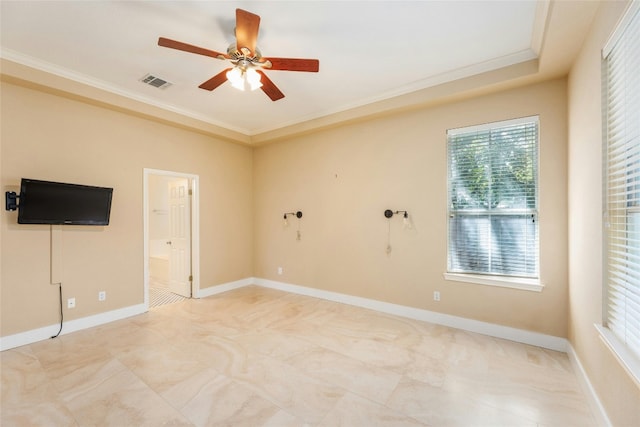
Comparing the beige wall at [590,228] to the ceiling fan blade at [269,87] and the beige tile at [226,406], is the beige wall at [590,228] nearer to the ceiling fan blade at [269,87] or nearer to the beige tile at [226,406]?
the beige tile at [226,406]

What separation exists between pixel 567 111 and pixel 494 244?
4.92 feet

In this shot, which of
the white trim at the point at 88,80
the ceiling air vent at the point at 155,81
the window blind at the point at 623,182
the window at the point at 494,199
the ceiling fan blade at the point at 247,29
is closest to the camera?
the window blind at the point at 623,182

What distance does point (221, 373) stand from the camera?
7.91 feet

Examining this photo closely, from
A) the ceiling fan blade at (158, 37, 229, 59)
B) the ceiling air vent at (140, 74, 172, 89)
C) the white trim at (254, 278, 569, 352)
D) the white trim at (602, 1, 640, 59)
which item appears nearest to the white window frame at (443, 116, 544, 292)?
the white trim at (254, 278, 569, 352)

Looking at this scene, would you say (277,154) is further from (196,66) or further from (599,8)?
(599,8)

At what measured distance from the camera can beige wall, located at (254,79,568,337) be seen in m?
2.82

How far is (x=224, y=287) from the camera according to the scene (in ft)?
16.2

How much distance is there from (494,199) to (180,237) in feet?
15.6

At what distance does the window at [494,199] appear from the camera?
9.71 feet

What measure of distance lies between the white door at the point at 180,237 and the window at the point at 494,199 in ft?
13.2

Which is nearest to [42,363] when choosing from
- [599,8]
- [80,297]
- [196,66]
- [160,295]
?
[80,297]

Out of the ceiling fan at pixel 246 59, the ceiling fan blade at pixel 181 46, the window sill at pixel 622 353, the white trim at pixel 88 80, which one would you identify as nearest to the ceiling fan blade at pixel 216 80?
the ceiling fan at pixel 246 59

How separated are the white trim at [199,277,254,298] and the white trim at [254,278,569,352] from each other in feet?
3.22

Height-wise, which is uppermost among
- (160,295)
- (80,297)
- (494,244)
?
(494,244)
